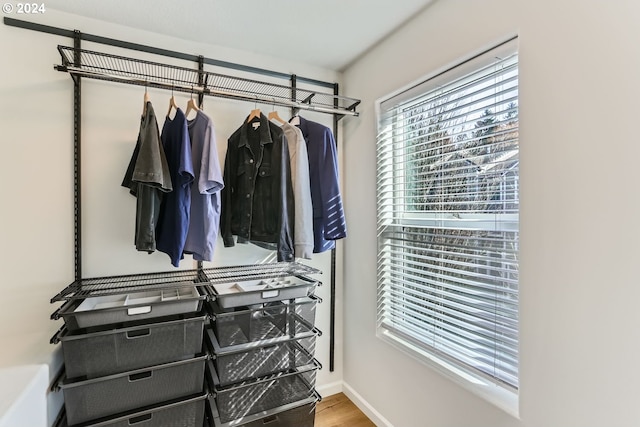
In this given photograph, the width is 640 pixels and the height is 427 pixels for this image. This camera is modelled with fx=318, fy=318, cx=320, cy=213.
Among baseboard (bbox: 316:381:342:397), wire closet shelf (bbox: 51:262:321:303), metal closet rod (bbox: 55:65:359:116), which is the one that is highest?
metal closet rod (bbox: 55:65:359:116)

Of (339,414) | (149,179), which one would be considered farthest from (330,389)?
(149,179)

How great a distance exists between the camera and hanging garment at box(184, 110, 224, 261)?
4.95 feet

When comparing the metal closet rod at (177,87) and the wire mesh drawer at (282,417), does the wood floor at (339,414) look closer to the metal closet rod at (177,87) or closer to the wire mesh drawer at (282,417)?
the wire mesh drawer at (282,417)

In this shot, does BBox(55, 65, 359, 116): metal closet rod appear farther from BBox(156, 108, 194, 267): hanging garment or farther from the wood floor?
the wood floor

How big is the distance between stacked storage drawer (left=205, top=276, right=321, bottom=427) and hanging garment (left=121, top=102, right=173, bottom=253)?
43cm

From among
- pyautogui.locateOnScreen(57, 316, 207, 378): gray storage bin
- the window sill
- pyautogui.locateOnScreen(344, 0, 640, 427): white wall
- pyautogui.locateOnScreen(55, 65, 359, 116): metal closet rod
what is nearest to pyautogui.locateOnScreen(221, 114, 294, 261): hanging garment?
pyautogui.locateOnScreen(55, 65, 359, 116): metal closet rod

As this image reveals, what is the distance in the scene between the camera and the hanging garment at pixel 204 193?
1508 mm

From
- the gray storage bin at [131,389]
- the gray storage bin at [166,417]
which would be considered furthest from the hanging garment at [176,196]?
the gray storage bin at [166,417]

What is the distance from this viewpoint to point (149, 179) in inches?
53.2

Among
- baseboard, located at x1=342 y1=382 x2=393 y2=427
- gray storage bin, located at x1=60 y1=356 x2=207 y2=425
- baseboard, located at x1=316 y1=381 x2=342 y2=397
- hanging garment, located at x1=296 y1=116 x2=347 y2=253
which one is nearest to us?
gray storage bin, located at x1=60 y1=356 x2=207 y2=425

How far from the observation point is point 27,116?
156 cm

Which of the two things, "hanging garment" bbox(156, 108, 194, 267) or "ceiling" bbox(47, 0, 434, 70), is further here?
"ceiling" bbox(47, 0, 434, 70)

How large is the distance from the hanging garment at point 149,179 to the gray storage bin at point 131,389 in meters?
0.53

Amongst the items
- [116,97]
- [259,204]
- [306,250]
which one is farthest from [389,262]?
[116,97]
